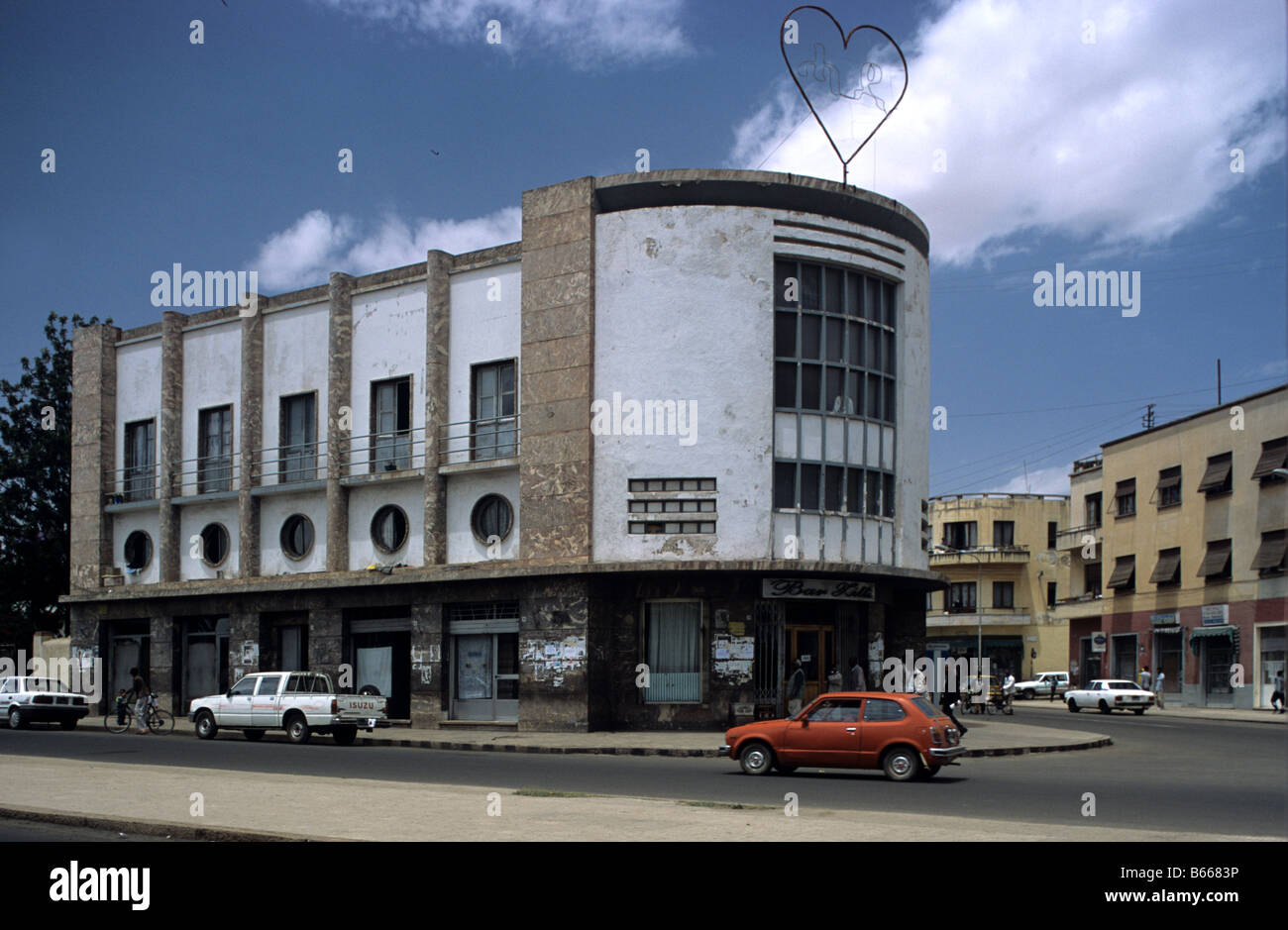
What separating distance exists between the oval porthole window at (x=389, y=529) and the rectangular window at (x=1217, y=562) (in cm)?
3351

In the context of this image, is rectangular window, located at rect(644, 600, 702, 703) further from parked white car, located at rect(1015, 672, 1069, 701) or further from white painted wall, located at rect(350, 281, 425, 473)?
parked white car, located at rect(1015, 672, 1069, 701)

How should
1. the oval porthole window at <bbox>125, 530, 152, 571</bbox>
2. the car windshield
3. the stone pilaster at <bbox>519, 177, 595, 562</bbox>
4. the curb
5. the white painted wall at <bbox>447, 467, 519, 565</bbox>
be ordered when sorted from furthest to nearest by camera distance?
the oval porthole window at <bbox>125, 530, 152, 571</bbox> < the white painted wall at <bbox>447, 467, 519, 565</bbox> < the stone pilaster at <bbox>519, 177, 595, 562</bbox> < the car windshield < the curb

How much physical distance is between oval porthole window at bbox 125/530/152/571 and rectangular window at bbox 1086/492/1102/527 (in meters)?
44.3

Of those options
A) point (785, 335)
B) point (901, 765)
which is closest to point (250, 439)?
point (785, 335)

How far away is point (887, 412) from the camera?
32.2 meters

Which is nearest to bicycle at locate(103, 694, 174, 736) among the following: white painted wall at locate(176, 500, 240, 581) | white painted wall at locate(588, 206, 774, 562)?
white painted wall at locate(176, 500, 240, 581)

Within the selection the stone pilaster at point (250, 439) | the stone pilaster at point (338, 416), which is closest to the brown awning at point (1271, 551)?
the stone pilaster at point (338, 416)

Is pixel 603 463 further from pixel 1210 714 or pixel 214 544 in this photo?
pixel 1210 714

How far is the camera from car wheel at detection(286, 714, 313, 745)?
27.3 metres

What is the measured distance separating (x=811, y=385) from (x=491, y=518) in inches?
346

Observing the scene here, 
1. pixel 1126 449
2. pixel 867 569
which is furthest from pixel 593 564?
pixel 1126 449

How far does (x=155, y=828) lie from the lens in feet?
37.4
